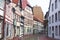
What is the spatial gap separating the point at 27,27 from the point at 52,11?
1.40m

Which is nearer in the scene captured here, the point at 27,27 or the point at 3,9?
the point at 3,9

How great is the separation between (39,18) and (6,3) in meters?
1.22

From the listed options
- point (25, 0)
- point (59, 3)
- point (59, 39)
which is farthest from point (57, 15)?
point (25, 0)

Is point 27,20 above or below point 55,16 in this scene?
below

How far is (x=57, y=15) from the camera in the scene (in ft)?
27.3

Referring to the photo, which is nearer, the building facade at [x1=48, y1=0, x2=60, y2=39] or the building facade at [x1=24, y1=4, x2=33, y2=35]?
the building facade at [x1=48, y1=0, x2=60, y2=39]

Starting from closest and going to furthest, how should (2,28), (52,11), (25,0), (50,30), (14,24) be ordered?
(2,28) → (25,0) → (14,24) → (52,11) → (50,30)

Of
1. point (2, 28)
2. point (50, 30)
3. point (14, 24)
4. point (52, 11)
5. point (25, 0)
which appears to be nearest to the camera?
point (2, 28)

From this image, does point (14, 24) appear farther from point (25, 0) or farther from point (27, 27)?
point (25, 0)

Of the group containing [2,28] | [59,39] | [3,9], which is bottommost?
[59,39]

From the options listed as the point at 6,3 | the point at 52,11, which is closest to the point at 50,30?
the point at 52,11

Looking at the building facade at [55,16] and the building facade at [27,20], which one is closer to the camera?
the building facade at [55,16]

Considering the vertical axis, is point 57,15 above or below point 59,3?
below

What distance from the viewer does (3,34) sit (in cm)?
633
